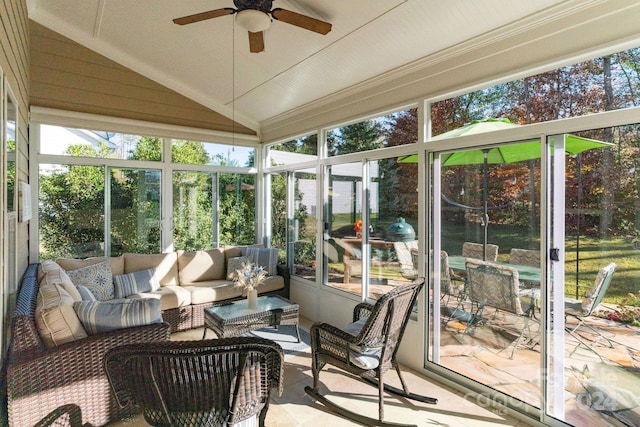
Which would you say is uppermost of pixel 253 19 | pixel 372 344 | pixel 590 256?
pixel 253 19

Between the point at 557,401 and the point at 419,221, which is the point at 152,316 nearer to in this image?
the point at 419,221

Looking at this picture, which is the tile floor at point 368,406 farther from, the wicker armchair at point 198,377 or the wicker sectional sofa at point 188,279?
the wicker sectional sofa at point 188,279

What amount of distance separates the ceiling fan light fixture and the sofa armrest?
87.9 inches

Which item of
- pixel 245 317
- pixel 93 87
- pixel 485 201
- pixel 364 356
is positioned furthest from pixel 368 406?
pixel 93 87

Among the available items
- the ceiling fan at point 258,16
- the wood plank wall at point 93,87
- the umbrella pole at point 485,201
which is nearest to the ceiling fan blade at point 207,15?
the ceiling fan at point 258,16

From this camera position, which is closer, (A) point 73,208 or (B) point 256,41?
(B) point 256,41

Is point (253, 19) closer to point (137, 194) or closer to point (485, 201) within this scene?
point (485, 201)

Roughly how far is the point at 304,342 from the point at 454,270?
1.94 meters

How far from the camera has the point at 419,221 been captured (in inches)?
138

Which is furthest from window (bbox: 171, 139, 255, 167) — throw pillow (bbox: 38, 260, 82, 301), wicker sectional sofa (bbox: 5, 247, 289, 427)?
wicker sectional sofa (bbox: 5, 247, 289, 427)

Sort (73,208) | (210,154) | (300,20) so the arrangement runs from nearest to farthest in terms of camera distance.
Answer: (300,20)
(73,208)
(210,154)

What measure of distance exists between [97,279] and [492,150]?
435 cm

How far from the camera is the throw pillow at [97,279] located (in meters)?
4.01

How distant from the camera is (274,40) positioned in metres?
3.62
